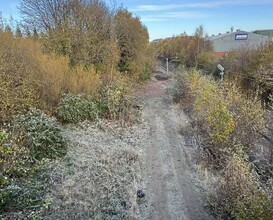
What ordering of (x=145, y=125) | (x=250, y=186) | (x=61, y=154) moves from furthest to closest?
(x=145, y=125) < (x=61, y=154) < (x=250, y=186)

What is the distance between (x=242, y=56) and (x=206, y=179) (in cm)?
1415

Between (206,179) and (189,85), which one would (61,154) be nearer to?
(206,179)

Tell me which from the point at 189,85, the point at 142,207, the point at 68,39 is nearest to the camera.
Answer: the point at 142,207

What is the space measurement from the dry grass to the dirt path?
427 mm

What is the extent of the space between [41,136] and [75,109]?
11.3ft

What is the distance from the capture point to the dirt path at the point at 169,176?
6.04m

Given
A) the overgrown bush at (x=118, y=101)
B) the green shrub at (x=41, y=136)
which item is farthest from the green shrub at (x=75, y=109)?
the green shrub at (x=41, y=136)

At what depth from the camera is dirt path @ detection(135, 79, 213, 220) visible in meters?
A: 6.04

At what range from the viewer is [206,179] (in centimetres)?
732

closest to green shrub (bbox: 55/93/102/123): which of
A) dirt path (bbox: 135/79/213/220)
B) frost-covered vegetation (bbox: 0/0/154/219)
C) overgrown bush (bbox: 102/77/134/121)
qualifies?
frost-covered vegetation (bbox: 0/0/154/219)

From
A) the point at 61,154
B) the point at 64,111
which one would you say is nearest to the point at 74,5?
the point at 64,111

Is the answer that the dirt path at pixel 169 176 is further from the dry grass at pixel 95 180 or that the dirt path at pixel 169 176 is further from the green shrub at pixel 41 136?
the green shrub at pixel 41 136

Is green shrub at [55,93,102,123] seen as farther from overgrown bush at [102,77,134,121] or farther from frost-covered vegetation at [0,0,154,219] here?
overgrown bush at [102,77,134,121]

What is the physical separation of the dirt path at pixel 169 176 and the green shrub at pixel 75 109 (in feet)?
9.31
